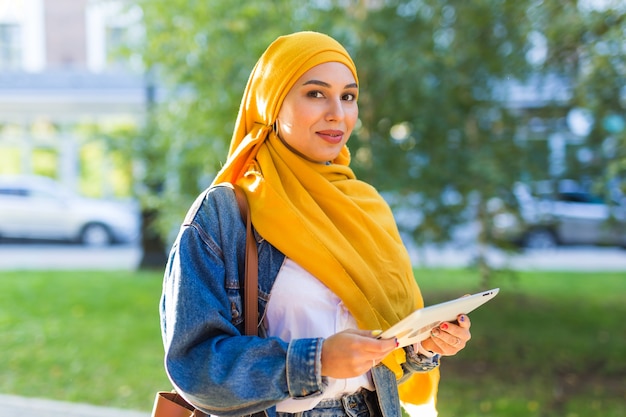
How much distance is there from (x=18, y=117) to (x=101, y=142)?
50.7ft

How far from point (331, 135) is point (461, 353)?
5932mm

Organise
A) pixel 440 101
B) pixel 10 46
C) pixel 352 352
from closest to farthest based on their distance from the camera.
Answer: pixel 352 352, pixel 440 101, pixel 10 46

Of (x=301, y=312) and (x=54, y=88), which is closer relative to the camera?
(x=301, y=312)

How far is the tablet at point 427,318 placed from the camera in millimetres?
1537

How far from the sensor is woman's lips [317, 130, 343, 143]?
192cm

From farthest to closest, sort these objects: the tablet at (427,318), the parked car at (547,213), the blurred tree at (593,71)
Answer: the parked car at (547,213), the blurred tree at (593,71), the tablet at (427,318)

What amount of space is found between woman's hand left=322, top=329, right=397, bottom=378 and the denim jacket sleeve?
0.08 feet

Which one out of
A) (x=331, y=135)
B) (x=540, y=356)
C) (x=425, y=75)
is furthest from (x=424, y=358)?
(x=540, y=356)

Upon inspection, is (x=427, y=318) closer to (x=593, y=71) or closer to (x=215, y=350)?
(x=215, y=350)

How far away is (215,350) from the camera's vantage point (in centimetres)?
160

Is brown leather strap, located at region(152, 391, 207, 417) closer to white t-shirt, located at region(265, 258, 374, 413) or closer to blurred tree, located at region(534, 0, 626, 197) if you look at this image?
white t-shirt, located at region(265, 258, 374, 413)

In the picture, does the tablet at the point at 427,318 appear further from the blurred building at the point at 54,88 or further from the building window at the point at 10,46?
the building window at the point at 10,46

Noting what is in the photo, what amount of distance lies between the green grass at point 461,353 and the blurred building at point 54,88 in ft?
34.6

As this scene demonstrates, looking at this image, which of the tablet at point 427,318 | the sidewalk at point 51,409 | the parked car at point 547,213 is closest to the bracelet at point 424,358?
the tablet at point 427,318
